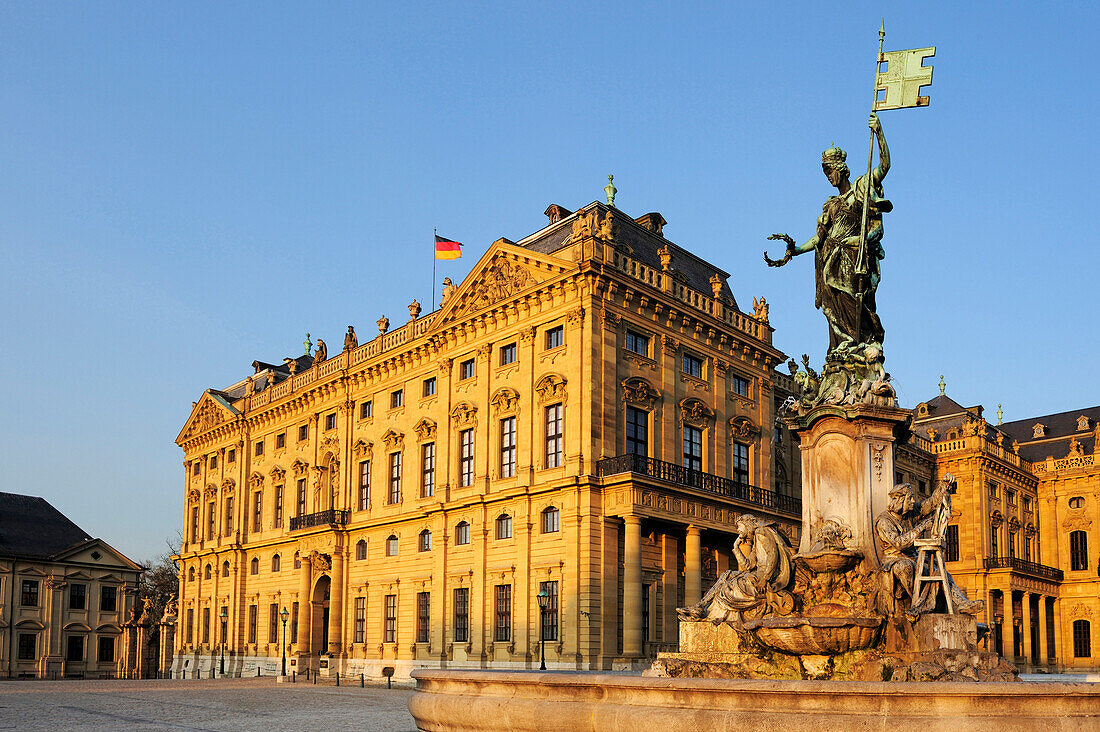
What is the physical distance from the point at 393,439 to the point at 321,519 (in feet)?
22.1

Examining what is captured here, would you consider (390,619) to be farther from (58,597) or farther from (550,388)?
(58,597)

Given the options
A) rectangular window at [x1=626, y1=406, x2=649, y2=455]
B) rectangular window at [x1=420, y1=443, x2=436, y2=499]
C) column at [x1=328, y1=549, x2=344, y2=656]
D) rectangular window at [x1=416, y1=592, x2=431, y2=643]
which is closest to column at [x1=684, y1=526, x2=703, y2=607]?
rectangular window at [x1=626, y1=406, x2=649, y2=455]

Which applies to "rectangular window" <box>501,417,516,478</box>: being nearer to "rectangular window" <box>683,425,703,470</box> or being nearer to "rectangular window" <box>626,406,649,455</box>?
"rectangular window" <box>626,406,649,455</box>

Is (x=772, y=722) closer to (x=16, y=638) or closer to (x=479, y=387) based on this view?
(x=479, y=387)

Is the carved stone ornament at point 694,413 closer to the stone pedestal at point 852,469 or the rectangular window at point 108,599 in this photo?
the stone pedestal at point 852,469

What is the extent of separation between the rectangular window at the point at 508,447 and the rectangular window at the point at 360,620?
12571 millimetres

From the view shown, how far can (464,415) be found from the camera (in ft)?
150

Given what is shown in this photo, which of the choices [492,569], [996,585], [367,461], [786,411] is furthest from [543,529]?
[996,585]

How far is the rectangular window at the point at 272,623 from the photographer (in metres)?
→ 58.5

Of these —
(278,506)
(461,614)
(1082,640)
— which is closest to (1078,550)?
(1082,640)

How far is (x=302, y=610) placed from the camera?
53938 millimetres

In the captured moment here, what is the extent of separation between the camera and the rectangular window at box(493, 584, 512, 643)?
4150 cm

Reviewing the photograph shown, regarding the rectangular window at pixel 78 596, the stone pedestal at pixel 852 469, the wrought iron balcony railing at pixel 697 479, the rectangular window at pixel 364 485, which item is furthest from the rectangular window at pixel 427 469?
the rectangular window at pixel 78 596

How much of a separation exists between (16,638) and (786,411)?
227 ft
